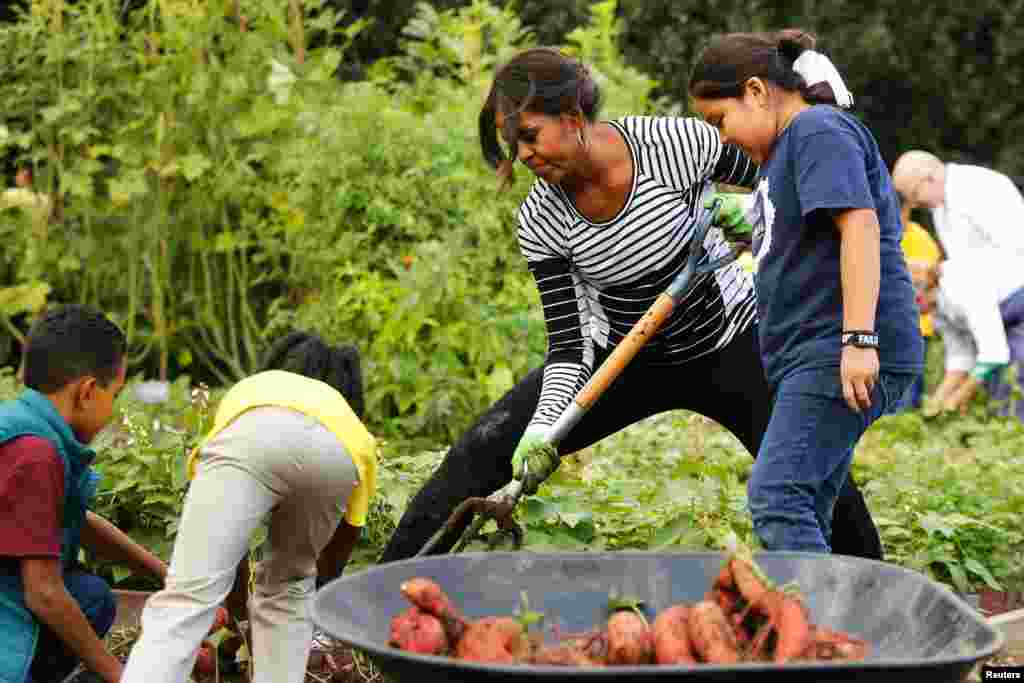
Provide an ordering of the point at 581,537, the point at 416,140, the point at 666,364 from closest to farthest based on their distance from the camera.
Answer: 1. the point at 666,364
2. the point at 581,537
3. the point at 416,140

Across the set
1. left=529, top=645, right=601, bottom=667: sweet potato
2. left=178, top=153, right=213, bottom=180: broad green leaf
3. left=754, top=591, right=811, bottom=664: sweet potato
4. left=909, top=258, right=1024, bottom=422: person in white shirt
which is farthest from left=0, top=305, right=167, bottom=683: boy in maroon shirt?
left=909, top=258, right=1024, bottom=422: person in white shirt

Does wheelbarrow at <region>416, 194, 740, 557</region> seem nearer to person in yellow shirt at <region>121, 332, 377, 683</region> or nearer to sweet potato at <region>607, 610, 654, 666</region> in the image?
person in yellow shirt at <region>121, 332, 377, 683</region>

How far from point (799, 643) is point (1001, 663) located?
244cm

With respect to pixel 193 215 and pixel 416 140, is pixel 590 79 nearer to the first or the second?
pixel 416 140

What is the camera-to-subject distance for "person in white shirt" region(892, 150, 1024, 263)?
860cm

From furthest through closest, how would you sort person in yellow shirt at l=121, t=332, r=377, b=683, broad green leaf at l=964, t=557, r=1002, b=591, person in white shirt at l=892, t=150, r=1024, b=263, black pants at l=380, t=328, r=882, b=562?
person in white shirt at l=892, t=150, r=1024, b=263, broad green leaf at l=964, t=557, r=1002, b=591, black pants at l=380, t=328, r=882, b=562, person in yellow shirt at l=121, t=332, r=377, b=683

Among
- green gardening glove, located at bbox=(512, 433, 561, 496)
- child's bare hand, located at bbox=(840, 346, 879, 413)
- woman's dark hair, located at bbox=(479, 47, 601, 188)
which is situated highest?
woman's dark hair, located at bbox=(479, 47, 601, 188)

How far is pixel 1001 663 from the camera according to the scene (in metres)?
4.70

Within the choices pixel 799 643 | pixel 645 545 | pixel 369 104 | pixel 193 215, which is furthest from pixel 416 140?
pixel 799 643

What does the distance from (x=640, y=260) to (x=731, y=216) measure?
245 mm

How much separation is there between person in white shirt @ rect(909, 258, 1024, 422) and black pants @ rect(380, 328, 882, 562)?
4514 millimetres

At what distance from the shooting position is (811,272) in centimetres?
363

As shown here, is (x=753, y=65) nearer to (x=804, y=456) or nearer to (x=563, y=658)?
(x=804, y=456)

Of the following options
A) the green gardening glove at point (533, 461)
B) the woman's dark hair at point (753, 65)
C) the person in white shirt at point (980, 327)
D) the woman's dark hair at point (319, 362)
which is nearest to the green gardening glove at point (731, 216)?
the woman's dark hair at point (753, 65)
